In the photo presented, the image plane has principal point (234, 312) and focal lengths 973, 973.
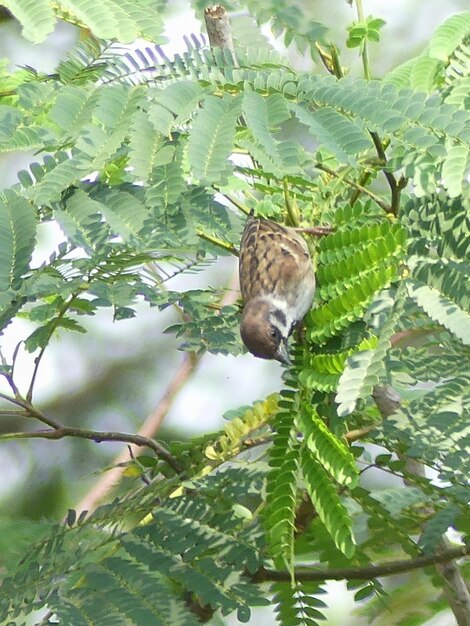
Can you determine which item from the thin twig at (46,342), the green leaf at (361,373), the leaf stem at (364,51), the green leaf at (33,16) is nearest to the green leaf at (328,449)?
the green leaf at (361,373)

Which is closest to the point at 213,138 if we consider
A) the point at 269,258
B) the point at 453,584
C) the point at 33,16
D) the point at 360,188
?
the point at 33,16

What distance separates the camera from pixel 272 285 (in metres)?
3.21

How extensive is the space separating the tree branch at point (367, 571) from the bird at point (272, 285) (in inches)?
22.8

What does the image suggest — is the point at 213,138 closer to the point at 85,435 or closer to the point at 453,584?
the point at 85,435

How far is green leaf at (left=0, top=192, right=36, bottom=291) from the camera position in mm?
2160

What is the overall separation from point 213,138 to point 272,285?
1149 mm

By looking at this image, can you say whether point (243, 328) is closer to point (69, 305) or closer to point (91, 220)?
point (69, 305)

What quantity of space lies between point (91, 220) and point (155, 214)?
Answer: 148 millimetres

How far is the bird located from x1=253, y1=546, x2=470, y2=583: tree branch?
580 millimetres

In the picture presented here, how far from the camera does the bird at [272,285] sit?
260cm

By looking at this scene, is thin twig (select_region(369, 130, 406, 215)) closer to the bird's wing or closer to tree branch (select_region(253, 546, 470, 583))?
the bird's wing

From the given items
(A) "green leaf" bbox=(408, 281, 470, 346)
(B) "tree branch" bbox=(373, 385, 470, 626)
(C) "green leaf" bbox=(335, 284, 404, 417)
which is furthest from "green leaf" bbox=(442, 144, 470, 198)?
(B) "tree branch" bbox=(373, 385, 470, 626)

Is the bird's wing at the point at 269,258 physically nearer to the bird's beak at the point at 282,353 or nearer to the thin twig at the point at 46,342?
the bird's beak at the point at 282,353

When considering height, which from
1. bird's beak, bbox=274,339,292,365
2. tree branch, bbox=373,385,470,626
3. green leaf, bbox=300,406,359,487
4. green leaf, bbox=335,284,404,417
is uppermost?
green leaf, bbox=335,284,404,417
